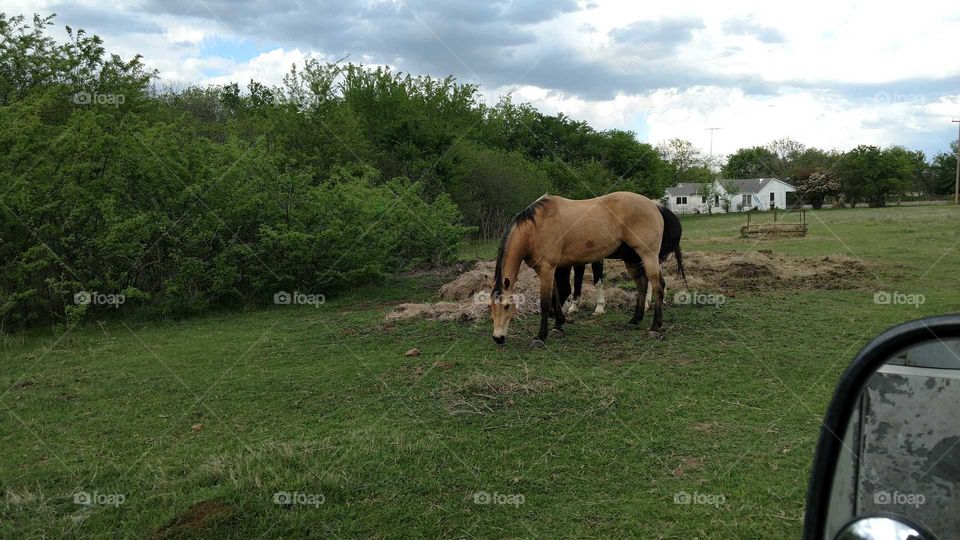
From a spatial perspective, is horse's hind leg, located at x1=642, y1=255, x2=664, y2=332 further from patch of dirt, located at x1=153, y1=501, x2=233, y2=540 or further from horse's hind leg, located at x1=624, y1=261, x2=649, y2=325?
patch of dirt, located at x1=153, y1=501, x2=233, y2=540

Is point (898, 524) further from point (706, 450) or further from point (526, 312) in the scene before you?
point (526, 312)

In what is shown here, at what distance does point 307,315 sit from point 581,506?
750cm

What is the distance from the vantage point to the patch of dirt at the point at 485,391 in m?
5.17

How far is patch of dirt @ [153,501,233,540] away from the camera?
10.5 ft

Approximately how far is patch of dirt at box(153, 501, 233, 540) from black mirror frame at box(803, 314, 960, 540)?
301cm

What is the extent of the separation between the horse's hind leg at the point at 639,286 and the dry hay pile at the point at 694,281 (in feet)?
3.51

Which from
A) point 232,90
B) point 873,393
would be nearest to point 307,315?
point 873,393

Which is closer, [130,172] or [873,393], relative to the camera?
[873,393]

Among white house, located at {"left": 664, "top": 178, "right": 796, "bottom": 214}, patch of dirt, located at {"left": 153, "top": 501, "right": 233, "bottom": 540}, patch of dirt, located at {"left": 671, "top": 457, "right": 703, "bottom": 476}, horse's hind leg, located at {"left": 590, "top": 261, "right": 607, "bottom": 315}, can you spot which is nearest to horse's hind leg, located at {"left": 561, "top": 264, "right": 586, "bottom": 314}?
horse's hind leg, located at {"left": 590, "top": 261, "right": 607, "bottom": 315}

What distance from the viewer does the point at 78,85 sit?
54.1ft

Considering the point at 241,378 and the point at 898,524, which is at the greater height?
the point at 898,524

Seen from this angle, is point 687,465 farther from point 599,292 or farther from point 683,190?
point 683,190

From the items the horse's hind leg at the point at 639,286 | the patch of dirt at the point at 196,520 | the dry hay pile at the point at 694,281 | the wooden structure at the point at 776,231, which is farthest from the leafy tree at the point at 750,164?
the patch of dirt at the point at 196,520

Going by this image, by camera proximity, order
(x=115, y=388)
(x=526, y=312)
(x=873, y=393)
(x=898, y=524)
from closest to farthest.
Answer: (x=898, y=524) < (x=873, y=393) < (x=115, y=388) < (x=526, y=312)
